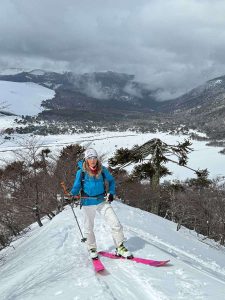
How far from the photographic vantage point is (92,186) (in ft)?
30.0

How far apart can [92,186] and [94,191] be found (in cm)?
14

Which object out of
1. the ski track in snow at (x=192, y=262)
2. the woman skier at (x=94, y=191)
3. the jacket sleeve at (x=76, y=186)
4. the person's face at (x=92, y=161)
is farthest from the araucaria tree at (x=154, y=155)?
the person's face at (x=92, y=161)

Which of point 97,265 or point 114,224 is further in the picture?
point 114,224

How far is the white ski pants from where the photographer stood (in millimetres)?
9281

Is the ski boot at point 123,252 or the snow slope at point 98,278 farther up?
the ski boot at point 123,252

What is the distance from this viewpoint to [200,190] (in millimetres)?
52438

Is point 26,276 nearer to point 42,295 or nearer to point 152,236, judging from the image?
point 42,295

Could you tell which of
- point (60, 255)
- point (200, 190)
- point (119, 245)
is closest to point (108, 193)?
point (119, 245)

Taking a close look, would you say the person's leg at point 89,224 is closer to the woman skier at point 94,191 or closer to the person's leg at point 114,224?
the woman skier at point 94,191

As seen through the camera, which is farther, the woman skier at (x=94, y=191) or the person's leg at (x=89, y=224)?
the person's leg at (x=89, y=224)

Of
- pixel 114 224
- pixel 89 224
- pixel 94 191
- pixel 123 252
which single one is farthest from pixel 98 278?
pixel 94 191

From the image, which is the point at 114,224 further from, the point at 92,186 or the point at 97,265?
the point at 97,265

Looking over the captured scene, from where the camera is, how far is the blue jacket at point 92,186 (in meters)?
9.10

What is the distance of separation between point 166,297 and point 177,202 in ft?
113
